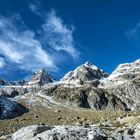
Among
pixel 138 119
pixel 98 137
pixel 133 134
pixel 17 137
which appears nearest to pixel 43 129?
pixel 17 137

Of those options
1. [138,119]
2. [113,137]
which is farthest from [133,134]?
[138,119]

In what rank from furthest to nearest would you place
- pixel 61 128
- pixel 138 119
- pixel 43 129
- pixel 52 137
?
pixel 138 119, pixel 43 129, pixel 61 128, pixel 52 137

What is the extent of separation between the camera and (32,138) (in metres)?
26.7

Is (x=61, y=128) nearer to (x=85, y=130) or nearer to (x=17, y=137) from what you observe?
(x=85, y=130)

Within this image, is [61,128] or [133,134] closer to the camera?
[61,128]

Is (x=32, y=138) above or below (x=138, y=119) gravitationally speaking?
below

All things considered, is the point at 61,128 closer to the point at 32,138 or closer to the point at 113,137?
the point at 32,138

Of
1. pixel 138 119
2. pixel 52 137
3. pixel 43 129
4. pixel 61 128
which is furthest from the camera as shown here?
pixel 138 119

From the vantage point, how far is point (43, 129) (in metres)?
29.5

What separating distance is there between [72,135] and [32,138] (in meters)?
3.09

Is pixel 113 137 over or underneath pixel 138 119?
underneath

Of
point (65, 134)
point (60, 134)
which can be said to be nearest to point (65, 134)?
point (65, 134)

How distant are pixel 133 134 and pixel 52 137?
8836 mm

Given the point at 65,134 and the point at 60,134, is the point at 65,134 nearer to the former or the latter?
the point at 65,134
